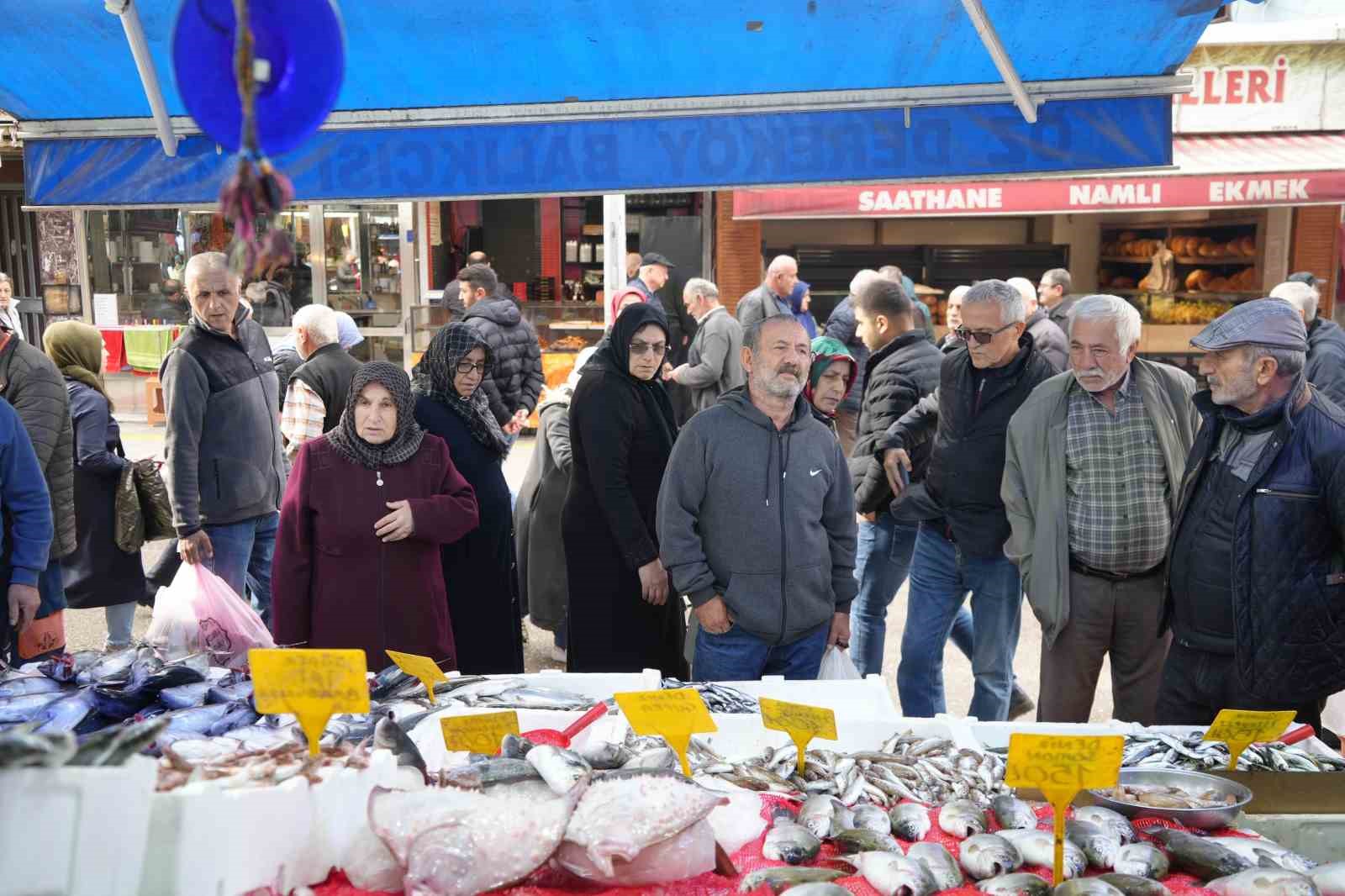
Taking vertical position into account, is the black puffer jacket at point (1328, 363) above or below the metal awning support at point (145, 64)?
below

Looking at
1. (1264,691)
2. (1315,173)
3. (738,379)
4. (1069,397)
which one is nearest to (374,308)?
(738,379)

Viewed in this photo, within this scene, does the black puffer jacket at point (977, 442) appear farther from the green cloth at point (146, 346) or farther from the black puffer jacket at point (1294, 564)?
the green cloth at point (146, 346)

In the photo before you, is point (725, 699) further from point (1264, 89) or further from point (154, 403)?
point (1264, 89)

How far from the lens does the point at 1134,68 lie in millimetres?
3795

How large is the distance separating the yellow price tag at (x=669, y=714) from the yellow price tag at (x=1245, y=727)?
1270mm

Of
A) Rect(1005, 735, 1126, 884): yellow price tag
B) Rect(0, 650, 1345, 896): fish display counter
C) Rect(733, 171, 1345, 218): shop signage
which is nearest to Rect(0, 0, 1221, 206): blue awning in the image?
Rect(0, 650, 1345, 896): fish display counter

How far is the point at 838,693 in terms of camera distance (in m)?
3.48

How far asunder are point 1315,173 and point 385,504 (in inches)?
439

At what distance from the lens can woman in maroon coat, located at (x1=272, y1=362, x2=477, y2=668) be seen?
399 cm

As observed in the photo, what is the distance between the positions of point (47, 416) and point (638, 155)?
2.69 metres

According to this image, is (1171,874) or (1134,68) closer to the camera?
(1171,874)

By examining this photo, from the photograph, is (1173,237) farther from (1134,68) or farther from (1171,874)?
(1171,874)

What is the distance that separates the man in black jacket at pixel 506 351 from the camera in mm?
7066

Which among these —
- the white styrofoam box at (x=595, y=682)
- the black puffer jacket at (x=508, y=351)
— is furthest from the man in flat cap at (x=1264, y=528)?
the black puffer jacket at (x=508, y=351)
